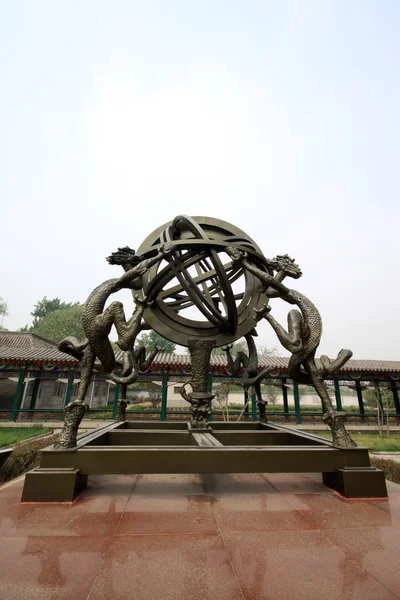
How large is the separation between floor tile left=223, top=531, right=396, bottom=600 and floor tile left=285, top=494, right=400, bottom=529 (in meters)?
0.31

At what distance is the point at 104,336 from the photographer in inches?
137

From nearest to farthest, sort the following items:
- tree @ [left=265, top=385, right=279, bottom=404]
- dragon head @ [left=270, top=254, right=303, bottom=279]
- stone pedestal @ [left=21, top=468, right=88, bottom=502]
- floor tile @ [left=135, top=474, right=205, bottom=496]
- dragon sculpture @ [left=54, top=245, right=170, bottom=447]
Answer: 1. stone pedestal @ [left=21, top=468, right=88, bottom=502]
2. floor tile @ [left=135, top=474, right=205, bottom=496]
3. dragon sculpture @ [left=54, top=245, right=170, bottom=447]
4. dragon head @ [left=270, top=254, right=303, bottom=279]
5. tree @ [left=265, top=385, right=279, bottom=404]

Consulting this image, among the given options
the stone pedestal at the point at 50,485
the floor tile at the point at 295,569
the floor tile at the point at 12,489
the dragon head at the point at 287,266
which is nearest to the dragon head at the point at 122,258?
the dragon head at the point at 287,266

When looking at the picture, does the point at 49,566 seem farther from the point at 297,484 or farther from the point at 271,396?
the point at 271,396

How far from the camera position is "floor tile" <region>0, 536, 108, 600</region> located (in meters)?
1.56

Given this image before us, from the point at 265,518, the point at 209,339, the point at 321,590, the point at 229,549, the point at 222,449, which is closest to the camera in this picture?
the point at 321,590

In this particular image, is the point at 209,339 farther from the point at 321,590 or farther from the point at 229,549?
the point at 321,590

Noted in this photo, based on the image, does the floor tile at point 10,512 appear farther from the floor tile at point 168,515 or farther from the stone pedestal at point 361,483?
the stone pedestal at point 361,483

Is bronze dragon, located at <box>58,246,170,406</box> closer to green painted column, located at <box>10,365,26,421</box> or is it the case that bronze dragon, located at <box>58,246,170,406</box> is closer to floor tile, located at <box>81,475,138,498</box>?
floor tile, located at <box>81,475,138,498</box>

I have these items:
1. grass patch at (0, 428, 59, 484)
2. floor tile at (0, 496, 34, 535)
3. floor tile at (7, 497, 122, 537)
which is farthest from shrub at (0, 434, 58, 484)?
floor tile at (7, 497, 122, 537)

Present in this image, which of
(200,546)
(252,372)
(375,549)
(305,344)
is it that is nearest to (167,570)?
(200,546)

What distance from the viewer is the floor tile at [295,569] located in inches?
62.4

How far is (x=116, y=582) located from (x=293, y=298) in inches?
127

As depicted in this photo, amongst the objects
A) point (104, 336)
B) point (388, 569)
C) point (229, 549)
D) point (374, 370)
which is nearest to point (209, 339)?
point (104, 336)
